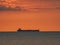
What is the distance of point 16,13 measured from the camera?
4.58 feet

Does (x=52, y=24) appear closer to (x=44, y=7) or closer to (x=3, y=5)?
(x=44, y=7)

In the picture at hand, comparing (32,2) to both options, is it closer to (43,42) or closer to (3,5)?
(3,5)

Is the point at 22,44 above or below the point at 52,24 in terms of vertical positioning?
below

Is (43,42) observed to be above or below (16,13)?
below

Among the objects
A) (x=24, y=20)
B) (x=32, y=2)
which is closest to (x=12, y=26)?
(x=24, y=20)

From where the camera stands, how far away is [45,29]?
135 centimetres

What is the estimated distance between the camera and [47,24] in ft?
4.50

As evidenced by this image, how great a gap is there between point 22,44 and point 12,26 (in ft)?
0.58

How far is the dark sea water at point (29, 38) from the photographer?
1.36 meters

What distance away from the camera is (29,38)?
4.48 feet

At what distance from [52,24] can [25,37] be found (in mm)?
261

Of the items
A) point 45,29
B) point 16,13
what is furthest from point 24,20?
point 45,29

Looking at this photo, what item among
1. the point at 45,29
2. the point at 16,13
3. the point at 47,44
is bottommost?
the point at 47,44

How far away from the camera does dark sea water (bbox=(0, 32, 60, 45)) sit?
1.36 meters
